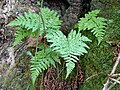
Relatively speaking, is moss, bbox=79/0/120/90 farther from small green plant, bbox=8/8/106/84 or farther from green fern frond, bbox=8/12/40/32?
green fern frond, bbox=8/12/40/32

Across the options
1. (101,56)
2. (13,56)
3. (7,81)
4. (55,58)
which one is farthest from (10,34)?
(101,56)

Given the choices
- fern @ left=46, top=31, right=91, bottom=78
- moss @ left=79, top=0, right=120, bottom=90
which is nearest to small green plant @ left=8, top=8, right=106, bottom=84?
fern @ left=46, top=31, right=91, bottom=78

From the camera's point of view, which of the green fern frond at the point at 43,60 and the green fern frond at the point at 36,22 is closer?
the green fern frond at the point at 43,60

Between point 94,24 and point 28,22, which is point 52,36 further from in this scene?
point 94,24

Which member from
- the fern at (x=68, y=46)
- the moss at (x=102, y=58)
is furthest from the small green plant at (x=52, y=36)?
the moss at (x=102, y=58)

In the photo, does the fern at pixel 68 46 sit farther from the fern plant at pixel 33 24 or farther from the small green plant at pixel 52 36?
the fern plant at pixel 33 24
